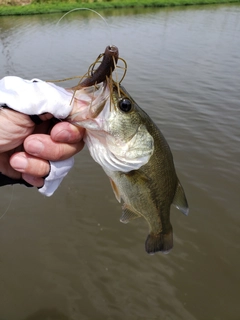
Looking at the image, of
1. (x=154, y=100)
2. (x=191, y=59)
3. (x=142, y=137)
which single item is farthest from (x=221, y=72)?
(x=142, y=137)

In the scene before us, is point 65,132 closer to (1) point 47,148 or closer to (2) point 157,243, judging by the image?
(1) point 47,148

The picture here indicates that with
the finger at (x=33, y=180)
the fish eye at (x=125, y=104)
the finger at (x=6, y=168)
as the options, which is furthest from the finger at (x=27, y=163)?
the fish eye at (x=125, y=104)

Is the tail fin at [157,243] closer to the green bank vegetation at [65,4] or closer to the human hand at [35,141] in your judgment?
the human hand at [35,141]

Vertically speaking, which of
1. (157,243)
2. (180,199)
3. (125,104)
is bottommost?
(157,243)

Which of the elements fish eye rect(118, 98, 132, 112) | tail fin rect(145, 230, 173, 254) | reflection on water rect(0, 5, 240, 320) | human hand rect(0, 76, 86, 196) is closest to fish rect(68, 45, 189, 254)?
fish eye rect(118, 98, 132, 112)

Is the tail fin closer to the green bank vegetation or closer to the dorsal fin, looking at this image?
the dorsal fin

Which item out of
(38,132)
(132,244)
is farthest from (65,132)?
(132,244)

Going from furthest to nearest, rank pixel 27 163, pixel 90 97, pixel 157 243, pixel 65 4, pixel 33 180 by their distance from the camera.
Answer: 1. pixel 65 4
2. pixel 157 243
3. pixel 33 180
4. pixel 27 163
5. pixel 90 97
